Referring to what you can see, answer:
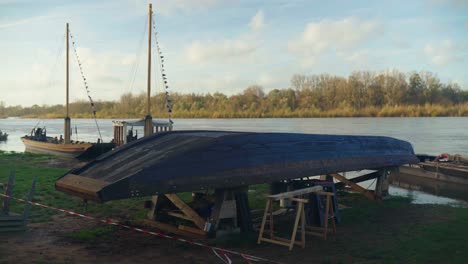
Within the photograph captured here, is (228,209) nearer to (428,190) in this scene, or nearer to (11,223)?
(11,223)

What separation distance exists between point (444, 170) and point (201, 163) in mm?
16806

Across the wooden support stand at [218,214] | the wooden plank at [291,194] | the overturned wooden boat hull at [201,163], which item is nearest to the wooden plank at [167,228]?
the wooden support stand at [218,214]

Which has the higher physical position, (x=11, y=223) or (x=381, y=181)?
(x=381, y=181)

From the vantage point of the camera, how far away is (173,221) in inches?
425

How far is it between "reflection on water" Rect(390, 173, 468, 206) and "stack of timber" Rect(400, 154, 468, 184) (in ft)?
0.69

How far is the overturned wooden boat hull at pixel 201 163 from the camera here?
818 centimetres

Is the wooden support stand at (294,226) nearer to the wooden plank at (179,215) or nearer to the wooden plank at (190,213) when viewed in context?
the wooden plank at (190,213)

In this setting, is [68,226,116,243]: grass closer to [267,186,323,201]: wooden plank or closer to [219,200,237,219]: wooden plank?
[219,200,237,219]: wooden plank

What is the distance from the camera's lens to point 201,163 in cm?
895

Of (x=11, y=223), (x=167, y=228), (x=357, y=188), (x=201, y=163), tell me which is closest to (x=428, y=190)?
(x=357, y=188)

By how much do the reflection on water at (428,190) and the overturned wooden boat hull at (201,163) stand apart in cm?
776

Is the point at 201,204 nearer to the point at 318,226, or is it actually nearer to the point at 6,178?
the point at 318,226

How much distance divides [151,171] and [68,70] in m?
33.8

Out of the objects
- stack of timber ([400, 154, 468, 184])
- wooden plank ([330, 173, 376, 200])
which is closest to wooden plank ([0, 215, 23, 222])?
wooden plank ([330, 173, 376, 200])
